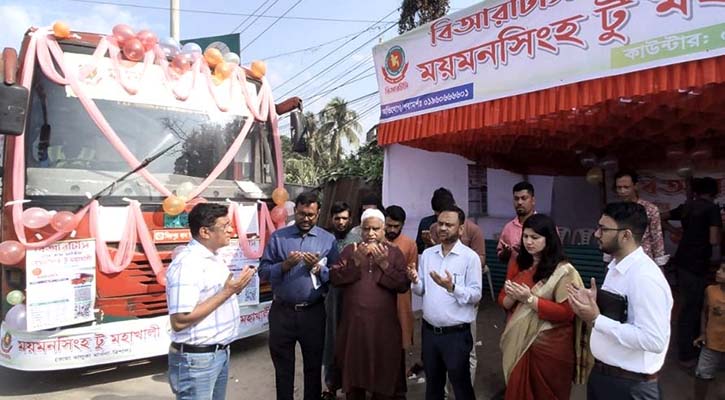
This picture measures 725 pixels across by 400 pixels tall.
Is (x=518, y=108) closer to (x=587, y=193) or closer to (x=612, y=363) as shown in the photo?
(x=612, y=363)

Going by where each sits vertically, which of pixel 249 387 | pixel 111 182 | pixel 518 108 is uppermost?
pixel 518 108

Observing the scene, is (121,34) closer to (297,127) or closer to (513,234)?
(297,127)

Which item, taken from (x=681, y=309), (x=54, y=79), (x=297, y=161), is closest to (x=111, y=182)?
(x=54, y=79)

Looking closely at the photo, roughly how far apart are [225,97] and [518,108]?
276cm

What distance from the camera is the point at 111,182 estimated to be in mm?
3959

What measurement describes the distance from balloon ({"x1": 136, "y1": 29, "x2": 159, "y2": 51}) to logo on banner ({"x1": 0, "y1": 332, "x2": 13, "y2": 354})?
260 cm

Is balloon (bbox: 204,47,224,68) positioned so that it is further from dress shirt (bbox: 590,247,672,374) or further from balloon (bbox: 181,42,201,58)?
dress shirt (bbox: 590,247,672,374)

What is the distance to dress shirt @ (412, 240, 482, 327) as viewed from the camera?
2928 mm

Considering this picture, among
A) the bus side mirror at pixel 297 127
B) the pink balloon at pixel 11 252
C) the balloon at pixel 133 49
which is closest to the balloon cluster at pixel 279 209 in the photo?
the bus side mirror at pixel 297 127

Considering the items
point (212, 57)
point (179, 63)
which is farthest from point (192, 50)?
point (179, 63)

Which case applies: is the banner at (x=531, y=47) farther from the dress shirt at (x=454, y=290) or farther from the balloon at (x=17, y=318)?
the balloon at (x=17, y=318)

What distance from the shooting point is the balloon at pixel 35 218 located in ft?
11.7

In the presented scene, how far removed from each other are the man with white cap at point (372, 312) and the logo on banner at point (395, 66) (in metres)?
2.21

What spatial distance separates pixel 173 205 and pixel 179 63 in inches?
54.0
